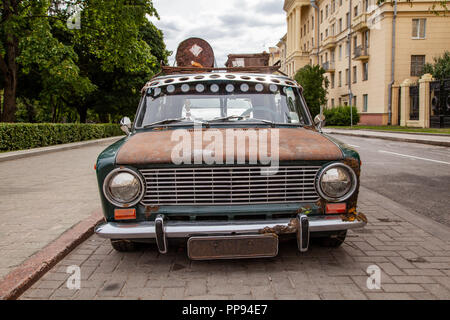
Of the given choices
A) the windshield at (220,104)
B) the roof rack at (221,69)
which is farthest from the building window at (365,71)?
the windshield at (220,104)

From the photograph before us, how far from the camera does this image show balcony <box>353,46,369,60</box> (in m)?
37.3

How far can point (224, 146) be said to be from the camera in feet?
10.4

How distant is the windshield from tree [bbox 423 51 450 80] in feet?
105

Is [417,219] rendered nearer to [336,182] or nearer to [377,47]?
[336,182]

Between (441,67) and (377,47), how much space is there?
654 centimetres

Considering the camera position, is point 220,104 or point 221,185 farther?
point 220,104

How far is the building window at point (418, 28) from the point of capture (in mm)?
34062

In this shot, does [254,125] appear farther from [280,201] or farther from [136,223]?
[136,223]

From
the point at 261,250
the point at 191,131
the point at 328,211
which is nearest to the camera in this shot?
the point at 261,250

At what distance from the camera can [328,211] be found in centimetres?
317

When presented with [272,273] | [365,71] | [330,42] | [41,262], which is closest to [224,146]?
[272,273]
